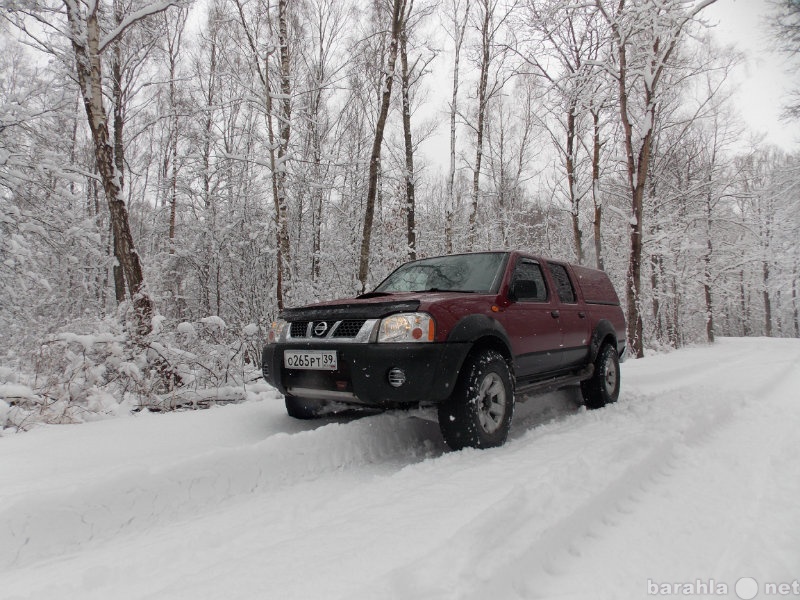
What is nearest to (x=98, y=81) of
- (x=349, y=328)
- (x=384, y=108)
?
(x=384, y=108)

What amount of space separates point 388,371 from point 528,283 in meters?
1.89

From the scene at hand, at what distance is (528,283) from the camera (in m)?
4.34

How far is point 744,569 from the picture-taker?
→ 1.94 metres

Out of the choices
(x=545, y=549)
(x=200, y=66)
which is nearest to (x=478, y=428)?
(x=545, y=549)

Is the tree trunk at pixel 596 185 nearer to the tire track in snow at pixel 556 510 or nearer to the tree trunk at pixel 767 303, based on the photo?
the tire track in snow at pixel 556 510

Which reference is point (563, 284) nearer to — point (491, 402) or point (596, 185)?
point (491, 402)

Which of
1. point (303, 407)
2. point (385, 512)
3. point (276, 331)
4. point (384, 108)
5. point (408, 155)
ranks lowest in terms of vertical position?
point (385, 512)

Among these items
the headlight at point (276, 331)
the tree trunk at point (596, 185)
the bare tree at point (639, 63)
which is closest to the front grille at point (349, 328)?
the headlight at point (276, 331)

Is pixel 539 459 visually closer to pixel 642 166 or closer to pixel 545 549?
pixel 545 549

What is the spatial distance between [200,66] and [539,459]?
18238 mm

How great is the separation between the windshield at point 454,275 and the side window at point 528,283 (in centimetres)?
19

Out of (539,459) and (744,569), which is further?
(539,459)

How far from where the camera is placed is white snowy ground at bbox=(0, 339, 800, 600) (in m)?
1.82

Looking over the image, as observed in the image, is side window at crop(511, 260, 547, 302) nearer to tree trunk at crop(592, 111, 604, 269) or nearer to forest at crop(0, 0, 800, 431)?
forest at crop(0, 0, 800, 431)
